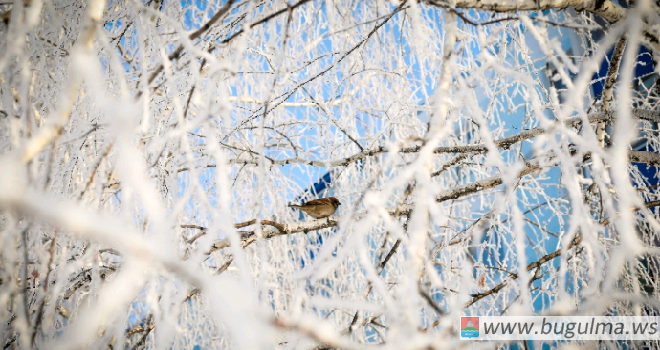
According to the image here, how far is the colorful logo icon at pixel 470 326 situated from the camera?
152 cm

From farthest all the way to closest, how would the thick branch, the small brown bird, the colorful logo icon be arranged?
the small brown bird → the colorful logo icon → the thick branch

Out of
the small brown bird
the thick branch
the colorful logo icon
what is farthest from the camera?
the small brown bird

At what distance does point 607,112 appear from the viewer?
1.42 meters

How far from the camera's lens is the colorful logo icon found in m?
1.52

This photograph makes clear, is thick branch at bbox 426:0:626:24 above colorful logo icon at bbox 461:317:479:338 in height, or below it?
above

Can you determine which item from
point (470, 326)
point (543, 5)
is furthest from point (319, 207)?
point (543, 5)

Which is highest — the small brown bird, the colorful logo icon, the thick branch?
the thick branch

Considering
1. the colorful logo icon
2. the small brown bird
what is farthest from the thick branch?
the small brown bird

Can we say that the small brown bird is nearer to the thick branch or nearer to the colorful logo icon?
the colorful logo icon

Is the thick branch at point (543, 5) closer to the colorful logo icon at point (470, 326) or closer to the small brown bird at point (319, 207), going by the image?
the colorful logo icon at point (470, 326)

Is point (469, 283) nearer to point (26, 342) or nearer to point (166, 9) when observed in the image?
point (26, 342)

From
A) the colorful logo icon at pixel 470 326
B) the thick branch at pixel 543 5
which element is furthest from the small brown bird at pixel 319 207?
the thick branch at pixel 543 5

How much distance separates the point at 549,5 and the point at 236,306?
1385 mm

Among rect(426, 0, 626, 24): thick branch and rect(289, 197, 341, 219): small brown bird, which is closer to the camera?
rect(426, 0, 626, 24): thick branch
